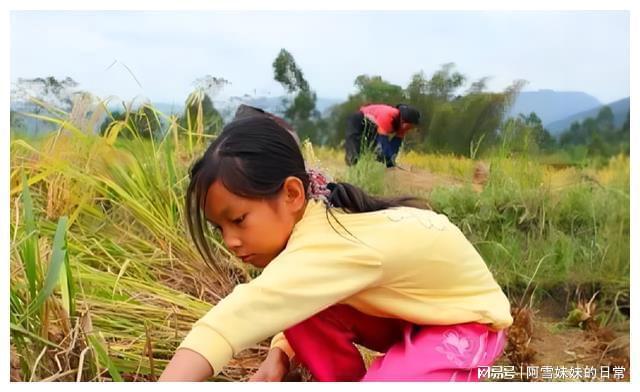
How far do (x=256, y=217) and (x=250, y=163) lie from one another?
9 cm

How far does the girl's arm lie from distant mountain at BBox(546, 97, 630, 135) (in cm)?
87

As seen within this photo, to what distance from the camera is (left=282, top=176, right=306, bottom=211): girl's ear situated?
1712 mm

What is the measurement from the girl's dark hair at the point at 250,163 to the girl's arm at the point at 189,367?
0.28m

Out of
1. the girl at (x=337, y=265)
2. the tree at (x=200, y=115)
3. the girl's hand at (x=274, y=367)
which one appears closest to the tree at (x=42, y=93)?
the tree at (x=200, y=115)

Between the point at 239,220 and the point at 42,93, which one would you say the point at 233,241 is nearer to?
the point at 239,220

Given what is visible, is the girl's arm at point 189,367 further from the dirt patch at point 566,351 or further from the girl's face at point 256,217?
the dirt patch at point 566,351

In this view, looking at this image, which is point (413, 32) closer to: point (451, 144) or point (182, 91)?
point (451, 144)

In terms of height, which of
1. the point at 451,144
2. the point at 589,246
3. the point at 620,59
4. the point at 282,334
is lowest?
the point at 282,334

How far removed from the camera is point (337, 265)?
5.30 feet

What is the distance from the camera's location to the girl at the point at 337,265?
1.61 meters

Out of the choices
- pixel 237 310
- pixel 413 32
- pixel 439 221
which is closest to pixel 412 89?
pixel 413 32

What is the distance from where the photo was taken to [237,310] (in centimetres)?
155

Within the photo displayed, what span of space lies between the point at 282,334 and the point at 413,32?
0.61 m

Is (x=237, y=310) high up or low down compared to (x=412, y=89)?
down
